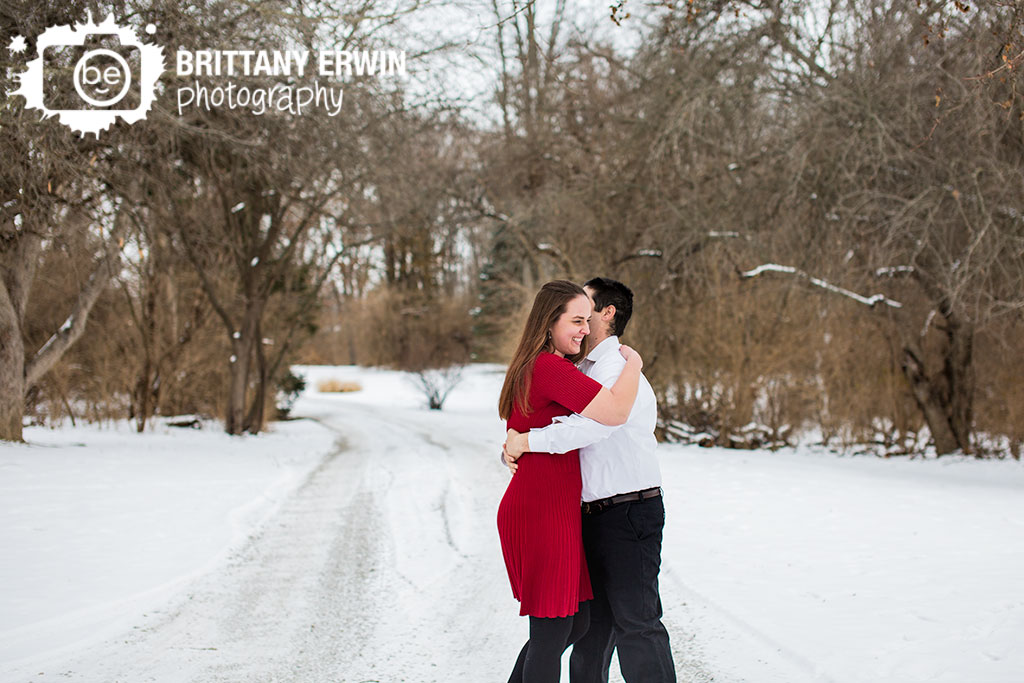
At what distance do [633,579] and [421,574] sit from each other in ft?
10.6

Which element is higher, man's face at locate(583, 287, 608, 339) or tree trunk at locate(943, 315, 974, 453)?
man's face at locate(583, 287, 608, 339)

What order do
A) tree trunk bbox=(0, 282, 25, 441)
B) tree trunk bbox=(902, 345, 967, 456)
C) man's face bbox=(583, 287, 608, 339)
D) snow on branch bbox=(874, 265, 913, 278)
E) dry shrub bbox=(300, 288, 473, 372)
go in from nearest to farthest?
1. man's face bbox=(583, 287, 608, 339)
2. tree trunk bbox=(0, 282, 25, 441)
3. snow on branch bbox=(874, 265, 913, 278)
4. tree trunk bbox=(902, 345, 967, 456)
5. dry shrub bbox=(300, 288, 473, 372)

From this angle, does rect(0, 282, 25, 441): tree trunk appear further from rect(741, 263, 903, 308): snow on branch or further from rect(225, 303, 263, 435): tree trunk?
rect(741, 263, 903, 308): snow on branch

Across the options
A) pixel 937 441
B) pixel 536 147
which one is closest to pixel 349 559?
pixel 937 441

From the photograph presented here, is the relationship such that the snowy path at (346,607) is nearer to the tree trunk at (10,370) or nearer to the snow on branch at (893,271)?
the tree trunk at (10,370)

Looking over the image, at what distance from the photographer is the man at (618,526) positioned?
9.30 ft

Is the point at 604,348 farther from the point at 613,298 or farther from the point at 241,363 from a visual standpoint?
the point at 241,363

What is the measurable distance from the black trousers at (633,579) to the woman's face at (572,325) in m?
0.62

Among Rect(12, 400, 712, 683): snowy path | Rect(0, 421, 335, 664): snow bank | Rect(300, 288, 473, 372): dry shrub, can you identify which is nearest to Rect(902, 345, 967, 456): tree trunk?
Rect(12, 400, 712, 683): snowy path

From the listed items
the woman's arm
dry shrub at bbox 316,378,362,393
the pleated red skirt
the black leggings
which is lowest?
dry shrub at bbox 316,378,362,393

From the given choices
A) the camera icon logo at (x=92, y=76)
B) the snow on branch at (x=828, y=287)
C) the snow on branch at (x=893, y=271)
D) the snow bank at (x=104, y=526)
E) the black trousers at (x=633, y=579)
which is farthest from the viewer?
the snow on branch at (x=828, y=287)

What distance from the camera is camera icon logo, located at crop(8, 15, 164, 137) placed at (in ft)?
24.8

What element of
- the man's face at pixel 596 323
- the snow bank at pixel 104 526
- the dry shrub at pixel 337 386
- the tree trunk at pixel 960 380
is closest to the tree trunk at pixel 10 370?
the snow bank at pixel 104 526

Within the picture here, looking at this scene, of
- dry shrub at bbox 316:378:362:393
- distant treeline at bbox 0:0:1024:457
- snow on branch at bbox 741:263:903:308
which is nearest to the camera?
distant treeline at bbox 0:0:1024:457
